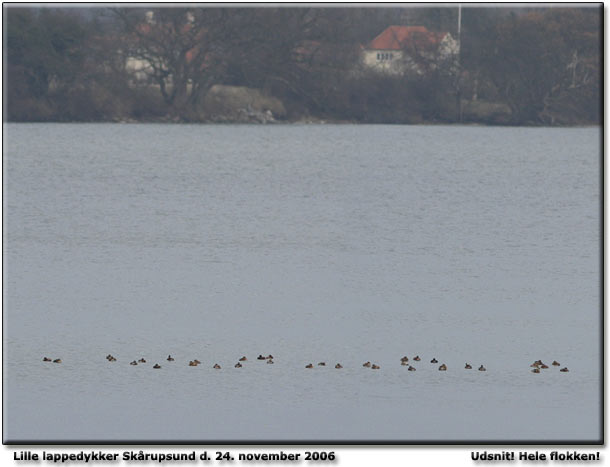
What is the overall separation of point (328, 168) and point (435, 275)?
28.7 meters

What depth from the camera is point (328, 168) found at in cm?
4866

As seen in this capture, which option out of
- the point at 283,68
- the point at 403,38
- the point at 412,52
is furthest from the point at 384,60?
the point at 283,68

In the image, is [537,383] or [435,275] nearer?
[537,383]

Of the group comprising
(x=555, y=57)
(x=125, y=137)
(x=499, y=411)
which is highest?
(x=555, y=57)

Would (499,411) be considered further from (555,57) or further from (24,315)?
(555,57)

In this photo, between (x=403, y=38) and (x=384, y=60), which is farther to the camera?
(x=403, y=38)

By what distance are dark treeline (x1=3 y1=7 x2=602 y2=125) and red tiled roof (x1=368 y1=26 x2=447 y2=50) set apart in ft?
6.21

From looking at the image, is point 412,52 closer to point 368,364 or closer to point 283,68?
point 283,68

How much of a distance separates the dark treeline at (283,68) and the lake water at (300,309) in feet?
132

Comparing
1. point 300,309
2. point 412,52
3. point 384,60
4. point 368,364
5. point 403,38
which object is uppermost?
point 403,38

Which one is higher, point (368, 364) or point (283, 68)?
point (283, 68)

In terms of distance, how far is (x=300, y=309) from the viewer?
17203mm

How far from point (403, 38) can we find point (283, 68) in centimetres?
1418

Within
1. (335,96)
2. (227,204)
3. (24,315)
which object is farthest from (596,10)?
(24,315)
